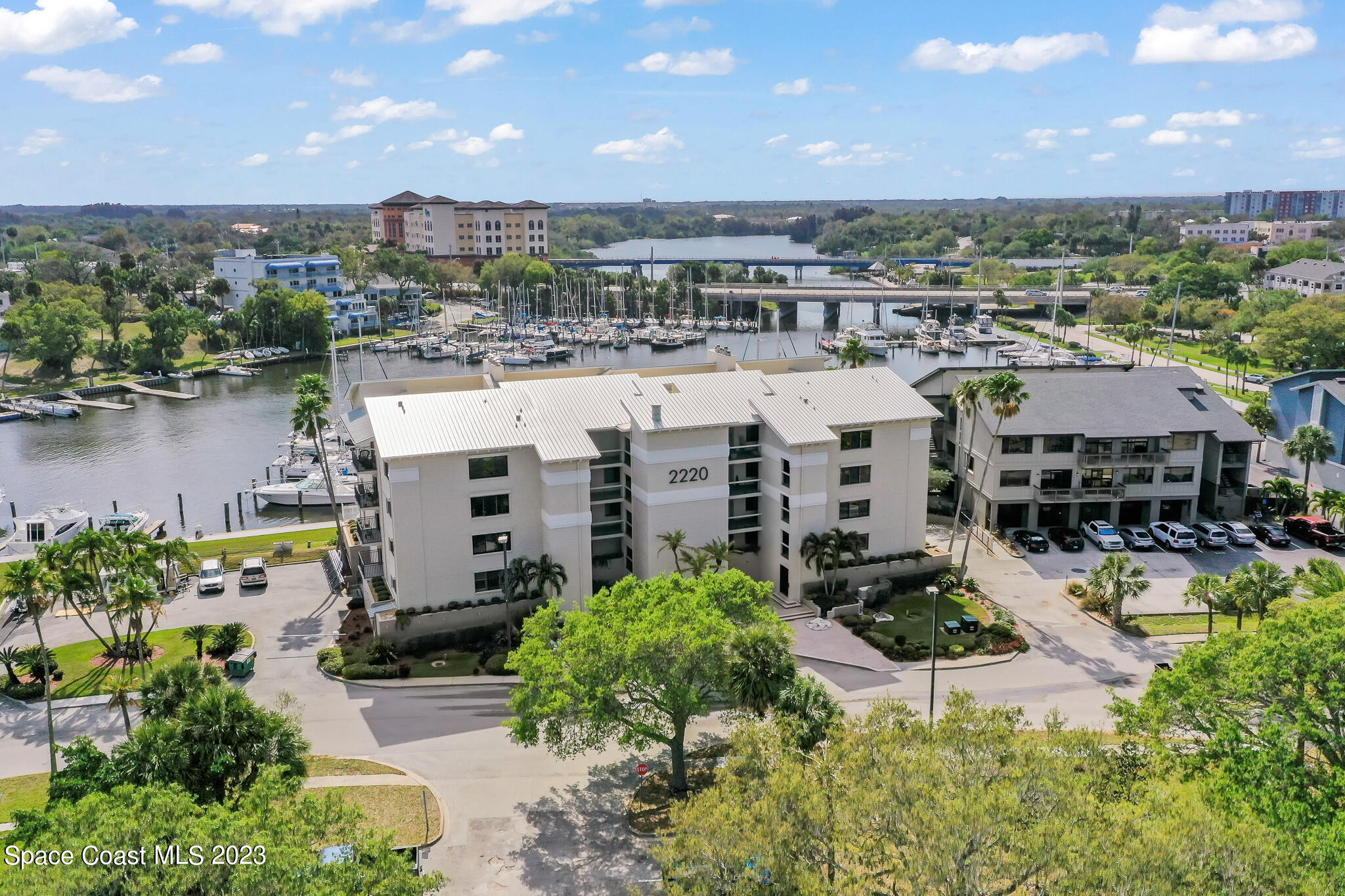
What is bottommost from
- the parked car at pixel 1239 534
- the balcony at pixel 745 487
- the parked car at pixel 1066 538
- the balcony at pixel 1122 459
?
the parked car at pixel 1066 538

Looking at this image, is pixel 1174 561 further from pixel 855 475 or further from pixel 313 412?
pixel 313 412

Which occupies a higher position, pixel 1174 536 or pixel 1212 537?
pixel 1174 536

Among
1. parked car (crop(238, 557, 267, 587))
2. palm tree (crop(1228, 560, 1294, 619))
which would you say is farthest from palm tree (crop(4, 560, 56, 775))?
palm tree (crop(1228, 560, 1294, 619))

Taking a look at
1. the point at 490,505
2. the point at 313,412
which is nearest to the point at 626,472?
the point at 490,505

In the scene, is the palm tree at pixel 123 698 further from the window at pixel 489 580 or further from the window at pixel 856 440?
the window at pixel 856 440

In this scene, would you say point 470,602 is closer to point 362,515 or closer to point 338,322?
point 362,515

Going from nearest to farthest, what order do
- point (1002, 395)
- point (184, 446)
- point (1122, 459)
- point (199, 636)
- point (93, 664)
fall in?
point (93, 664)
point (199, 636)
point (1002, 395)
point (1122, 459)
point (184, 446)

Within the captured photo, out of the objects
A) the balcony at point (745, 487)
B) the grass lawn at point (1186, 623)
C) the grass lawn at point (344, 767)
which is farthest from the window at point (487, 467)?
the grass lawn at point (1186, 623)
